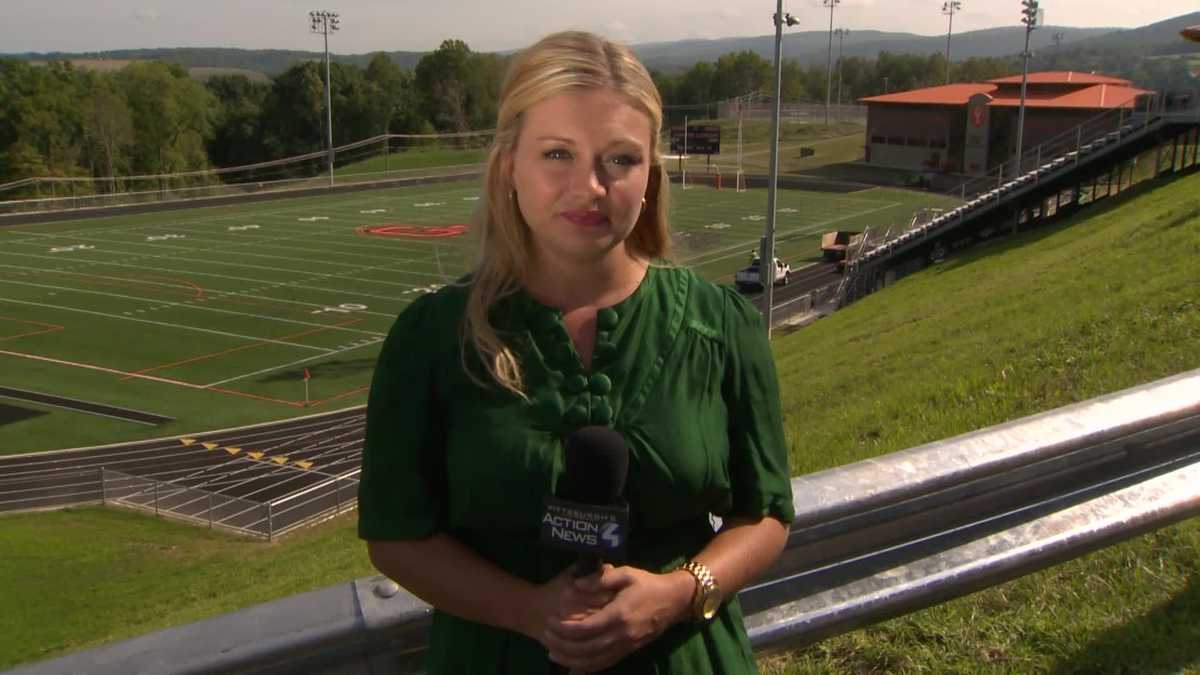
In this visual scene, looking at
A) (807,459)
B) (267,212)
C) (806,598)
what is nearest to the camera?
(806,598)

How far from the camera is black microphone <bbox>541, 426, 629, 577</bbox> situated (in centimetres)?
172

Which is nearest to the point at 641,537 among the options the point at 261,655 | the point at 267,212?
the point at 261,655

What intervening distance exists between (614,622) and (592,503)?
0.24m

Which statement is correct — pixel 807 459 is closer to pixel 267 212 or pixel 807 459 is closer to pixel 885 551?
pixel 885 551

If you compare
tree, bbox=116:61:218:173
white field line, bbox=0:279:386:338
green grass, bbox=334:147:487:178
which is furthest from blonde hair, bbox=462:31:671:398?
tree, bbox=116:61:218:173

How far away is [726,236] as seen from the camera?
53406mm

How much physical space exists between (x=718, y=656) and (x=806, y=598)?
2.52 ft

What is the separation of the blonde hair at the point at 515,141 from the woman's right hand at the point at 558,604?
12.9 inches

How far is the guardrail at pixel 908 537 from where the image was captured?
6.91 ft

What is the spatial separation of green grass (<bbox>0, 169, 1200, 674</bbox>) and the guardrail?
1.36 ft

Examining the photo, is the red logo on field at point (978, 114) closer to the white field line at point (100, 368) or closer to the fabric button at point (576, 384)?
the white field line at point (100, 368)

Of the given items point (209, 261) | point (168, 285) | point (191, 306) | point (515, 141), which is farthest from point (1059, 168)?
point (515, 141)

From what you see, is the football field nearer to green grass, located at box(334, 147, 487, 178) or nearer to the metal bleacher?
the metal bleacher

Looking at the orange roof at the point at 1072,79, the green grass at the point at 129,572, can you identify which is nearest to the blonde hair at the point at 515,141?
the green grass at the point at 129,572
